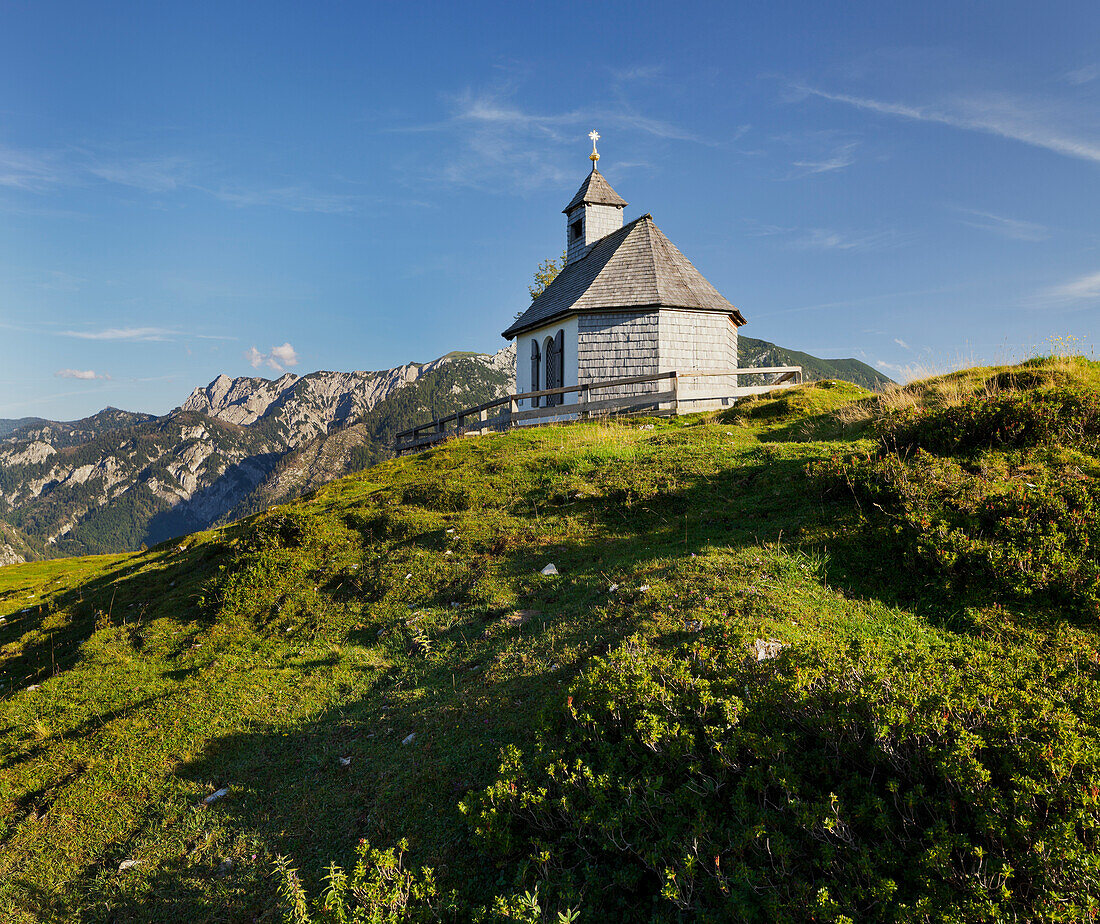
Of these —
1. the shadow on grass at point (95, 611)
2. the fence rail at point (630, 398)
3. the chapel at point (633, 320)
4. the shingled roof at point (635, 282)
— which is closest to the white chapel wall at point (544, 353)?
the chapel at point (633, 320)

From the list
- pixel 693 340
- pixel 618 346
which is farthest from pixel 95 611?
pixel 693 340

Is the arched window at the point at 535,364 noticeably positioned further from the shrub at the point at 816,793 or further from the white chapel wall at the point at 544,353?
the shrub at the point at 816,793

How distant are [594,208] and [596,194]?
2.92 feet

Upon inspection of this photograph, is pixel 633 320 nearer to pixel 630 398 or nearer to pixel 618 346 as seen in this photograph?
pixel 618 346

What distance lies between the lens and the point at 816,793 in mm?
3746

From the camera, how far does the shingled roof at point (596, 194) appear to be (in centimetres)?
3531

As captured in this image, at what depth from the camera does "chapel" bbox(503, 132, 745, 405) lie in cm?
2653

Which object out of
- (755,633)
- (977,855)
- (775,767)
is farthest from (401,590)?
(977,855)

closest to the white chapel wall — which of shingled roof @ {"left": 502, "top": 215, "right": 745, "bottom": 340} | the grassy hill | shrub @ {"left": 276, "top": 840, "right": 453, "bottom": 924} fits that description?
shingled roof @ {"left": 502, "top": 215, "right": 745, "bottom": 340}

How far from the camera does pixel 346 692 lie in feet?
24.0

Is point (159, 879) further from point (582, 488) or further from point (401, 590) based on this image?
point (582, 488)

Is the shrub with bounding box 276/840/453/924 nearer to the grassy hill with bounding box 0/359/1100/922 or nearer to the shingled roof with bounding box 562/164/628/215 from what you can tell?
the grassy hill with bounding box 0/359/1100/922

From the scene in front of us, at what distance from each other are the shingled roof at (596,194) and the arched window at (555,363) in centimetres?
1129

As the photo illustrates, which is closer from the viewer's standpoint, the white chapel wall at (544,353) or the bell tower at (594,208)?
the white chapel wall at (544,353)
